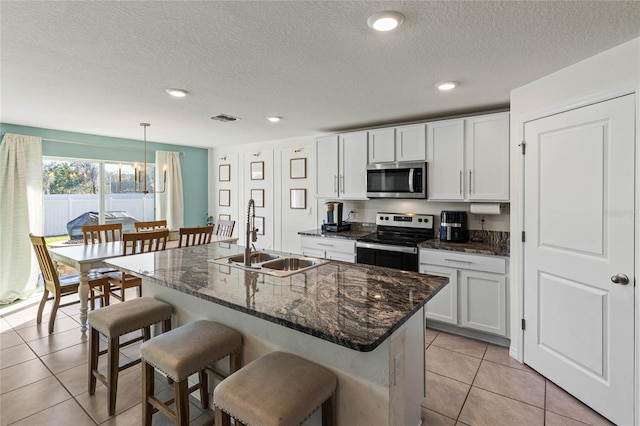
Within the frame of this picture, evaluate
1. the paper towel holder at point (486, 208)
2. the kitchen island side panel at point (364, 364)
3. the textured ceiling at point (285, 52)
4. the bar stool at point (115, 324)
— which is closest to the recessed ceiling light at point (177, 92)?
the textured ceiling at point (285, 52)

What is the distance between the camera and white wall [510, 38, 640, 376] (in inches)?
75.1

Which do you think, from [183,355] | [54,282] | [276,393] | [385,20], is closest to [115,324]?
[183,355]

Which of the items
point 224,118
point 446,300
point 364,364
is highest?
point 224,118

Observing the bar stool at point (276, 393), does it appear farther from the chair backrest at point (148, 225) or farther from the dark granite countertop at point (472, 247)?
the chair backrest at point (148, 225)

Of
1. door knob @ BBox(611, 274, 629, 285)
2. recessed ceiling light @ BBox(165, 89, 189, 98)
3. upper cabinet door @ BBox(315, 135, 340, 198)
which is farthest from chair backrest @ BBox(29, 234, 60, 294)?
door knob @ BBox(611, 274, 629, 285)

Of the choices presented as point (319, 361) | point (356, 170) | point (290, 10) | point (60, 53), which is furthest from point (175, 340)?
point (356, 170)

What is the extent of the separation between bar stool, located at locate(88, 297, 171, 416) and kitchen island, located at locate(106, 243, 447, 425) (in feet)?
0.42

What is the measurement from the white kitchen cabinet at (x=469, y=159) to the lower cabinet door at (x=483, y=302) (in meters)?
0.80

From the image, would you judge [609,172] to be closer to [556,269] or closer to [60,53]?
[556,269]

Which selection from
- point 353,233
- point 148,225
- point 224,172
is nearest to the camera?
point 353,233

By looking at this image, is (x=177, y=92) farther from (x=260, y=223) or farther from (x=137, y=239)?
(x=260, y=223)

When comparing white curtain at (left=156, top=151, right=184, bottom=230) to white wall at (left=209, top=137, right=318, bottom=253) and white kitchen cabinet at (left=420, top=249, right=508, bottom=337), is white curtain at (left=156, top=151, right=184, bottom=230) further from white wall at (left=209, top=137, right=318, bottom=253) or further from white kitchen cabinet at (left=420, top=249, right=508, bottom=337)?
white kitchen cabinet at (left=420, top=249, right=508, bottom=337)

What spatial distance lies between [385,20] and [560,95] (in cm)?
157

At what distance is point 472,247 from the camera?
315 cm
